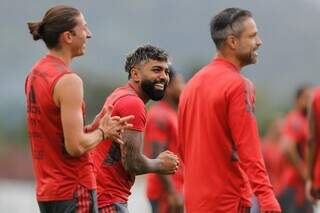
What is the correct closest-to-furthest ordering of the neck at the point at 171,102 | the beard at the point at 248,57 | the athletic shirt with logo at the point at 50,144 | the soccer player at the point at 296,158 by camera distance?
the athletic shirt with logo at the point at 50,144, the beard at the point at 248,57, the neck at the point at 171,102, the soccer player at the point at 296,158

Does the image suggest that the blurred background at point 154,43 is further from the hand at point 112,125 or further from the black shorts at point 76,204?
the hand at point 112,125

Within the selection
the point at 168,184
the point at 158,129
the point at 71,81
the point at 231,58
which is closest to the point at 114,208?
the point at 71,81

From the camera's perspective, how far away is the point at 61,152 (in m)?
8.63

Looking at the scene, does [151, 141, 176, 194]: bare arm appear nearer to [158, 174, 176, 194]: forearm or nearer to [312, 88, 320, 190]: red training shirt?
[158, 174, 176, 194]: forearm

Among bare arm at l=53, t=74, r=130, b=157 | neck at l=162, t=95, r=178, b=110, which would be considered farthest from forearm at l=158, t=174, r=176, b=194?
bare arm at l=53, t=74, r=130, b=157

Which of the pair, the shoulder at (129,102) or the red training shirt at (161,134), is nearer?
the shoulder at (129,102)

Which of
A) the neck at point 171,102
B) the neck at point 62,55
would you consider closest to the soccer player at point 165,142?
the neck at point 171,102

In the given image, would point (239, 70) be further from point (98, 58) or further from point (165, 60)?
point (98, 58)

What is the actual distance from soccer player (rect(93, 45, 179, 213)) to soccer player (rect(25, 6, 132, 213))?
28cm

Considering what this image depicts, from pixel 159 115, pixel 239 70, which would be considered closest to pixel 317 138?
pixel 159 115

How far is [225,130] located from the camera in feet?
30.4

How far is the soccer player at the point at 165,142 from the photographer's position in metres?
13.1

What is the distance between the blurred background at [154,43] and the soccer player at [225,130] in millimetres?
18713

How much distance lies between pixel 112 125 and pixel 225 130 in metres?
0.99
